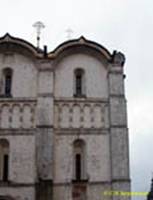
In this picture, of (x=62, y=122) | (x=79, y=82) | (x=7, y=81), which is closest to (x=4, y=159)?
(x=62, y=122)

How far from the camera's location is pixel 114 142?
926 inches

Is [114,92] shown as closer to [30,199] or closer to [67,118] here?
[67,118]

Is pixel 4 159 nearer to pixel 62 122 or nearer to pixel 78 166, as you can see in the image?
pixel 62 122

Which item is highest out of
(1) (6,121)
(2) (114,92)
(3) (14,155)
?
(2) (114,92)

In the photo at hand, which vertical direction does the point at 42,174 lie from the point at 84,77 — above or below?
below

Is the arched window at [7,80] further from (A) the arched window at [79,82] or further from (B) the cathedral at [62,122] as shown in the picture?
(A) the arched window at [79,82]

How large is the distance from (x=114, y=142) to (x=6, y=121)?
5524 mm

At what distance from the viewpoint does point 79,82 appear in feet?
83.2

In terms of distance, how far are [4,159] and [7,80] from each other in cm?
428

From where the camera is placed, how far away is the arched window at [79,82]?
24984mm

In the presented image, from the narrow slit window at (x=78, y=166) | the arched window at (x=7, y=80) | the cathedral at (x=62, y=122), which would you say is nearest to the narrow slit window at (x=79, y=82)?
the cathedral at (x=62, y=122)

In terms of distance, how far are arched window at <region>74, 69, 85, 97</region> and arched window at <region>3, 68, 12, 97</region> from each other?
344 centimetres

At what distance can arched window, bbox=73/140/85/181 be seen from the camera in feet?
76.8

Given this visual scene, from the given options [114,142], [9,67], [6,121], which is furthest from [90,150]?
[9,67]
